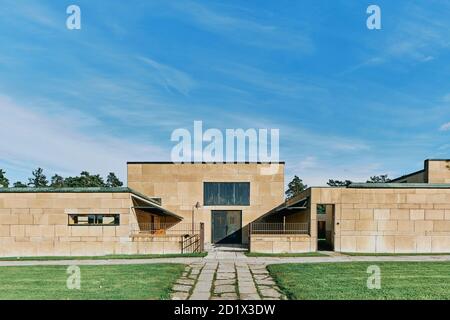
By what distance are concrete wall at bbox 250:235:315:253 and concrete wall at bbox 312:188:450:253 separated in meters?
1.72

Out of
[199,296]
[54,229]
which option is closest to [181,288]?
[199,296]

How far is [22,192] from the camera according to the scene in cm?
1891

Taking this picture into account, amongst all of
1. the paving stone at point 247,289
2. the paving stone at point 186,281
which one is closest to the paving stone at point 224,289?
the paving stone at point 247,289

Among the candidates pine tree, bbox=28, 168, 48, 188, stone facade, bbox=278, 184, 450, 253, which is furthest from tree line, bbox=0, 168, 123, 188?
stone facade, bbox=278, 184, 450, 253

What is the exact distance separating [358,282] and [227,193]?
20.2 metres

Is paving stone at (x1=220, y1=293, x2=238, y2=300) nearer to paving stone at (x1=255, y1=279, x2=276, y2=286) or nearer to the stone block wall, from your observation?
paving stone at (x1=255, y1=279, x2=276, y2=286)

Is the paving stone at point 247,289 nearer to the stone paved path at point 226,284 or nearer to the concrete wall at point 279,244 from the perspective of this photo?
the stone paved path at point 226,284

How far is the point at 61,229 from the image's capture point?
18.7 meters

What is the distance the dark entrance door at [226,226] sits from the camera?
28.4 meters

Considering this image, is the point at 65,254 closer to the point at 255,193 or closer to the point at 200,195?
the point at 200,195

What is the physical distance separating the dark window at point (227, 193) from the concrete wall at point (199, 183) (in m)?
0.30

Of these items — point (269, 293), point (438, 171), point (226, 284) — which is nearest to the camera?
point (269, 293)

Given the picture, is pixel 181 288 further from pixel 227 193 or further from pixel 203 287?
pixel 227 193
